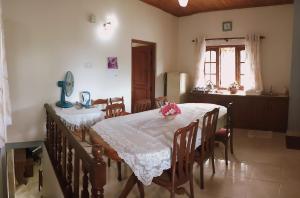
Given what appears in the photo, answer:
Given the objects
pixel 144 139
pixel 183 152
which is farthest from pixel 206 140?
pixel 144 139

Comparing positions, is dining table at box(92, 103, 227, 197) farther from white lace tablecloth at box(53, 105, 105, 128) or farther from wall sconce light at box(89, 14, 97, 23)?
wall sconce light at box(89, 14, 97, 23)

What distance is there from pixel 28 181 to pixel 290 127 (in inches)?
192

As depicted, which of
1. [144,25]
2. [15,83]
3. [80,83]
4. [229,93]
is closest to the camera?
[15,83]

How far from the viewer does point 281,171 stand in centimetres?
375

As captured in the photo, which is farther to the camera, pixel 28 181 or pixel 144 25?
pixel 144 25

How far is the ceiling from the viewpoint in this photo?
5.85m

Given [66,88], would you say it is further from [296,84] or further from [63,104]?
[296,84]

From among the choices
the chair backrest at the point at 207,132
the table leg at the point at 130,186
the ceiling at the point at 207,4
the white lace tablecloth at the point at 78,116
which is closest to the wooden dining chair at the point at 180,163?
the table leg at the point at 130,186

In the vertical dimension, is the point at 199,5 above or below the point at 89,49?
above

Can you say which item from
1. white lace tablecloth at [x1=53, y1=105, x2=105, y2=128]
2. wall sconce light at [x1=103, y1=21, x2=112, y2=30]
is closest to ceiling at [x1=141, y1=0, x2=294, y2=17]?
wall sconce light at [x1=103, y1=21, x2=112, y2=30]

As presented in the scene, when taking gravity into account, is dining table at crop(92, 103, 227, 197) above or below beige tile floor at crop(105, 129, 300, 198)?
above

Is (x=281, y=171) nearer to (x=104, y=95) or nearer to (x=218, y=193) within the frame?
(x=218, y=193)

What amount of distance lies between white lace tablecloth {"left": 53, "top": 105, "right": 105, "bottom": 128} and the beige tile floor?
0.74 m

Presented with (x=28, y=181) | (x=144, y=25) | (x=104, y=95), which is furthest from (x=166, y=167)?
(x=144, y=25)
